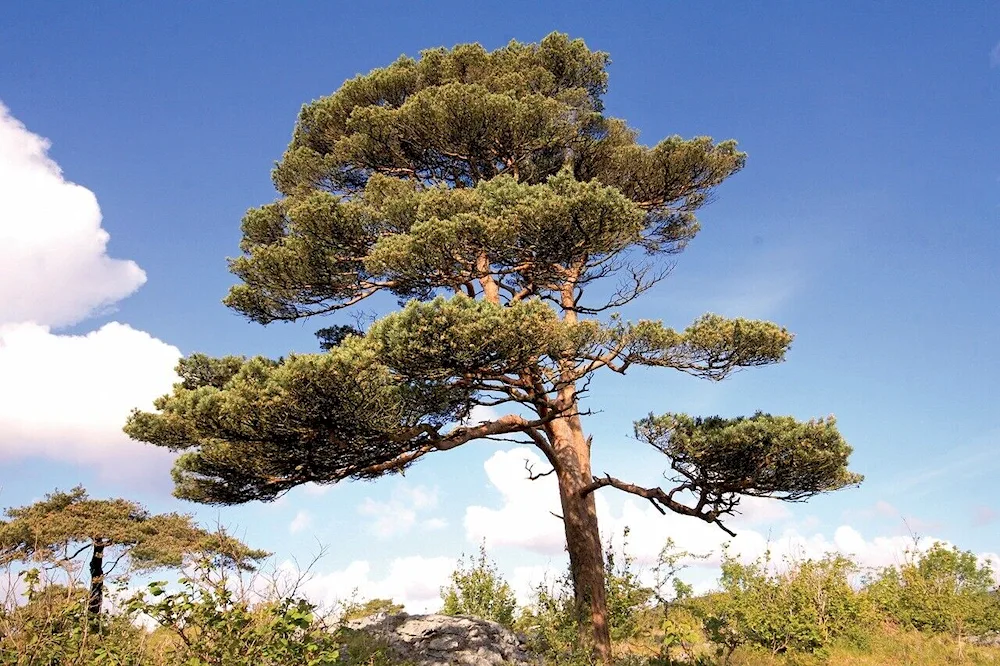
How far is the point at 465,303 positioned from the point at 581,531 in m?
4.99

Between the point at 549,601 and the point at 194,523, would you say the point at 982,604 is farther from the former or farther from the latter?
the point at 194,523

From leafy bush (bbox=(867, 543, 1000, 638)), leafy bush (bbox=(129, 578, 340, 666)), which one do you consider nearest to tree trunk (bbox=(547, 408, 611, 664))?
leafy bush (bbox=(129, 578, 340, 666))

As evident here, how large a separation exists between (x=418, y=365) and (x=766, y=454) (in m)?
5.54

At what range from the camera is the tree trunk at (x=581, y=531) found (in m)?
10.6

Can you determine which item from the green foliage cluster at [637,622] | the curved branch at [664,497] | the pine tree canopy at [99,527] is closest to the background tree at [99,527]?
the pine tree canopy at [99,527]

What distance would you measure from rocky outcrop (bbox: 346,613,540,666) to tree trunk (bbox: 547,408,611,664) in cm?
125

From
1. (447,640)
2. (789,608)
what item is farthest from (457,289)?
(789,608)

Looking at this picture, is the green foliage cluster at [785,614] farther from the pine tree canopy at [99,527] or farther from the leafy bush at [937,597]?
the pine tree canopy at [99,527]

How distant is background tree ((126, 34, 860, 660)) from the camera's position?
862cm

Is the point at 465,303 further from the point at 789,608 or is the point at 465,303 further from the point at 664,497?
the point at 789,608

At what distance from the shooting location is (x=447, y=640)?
11.4 metres

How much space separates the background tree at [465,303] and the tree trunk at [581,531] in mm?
32

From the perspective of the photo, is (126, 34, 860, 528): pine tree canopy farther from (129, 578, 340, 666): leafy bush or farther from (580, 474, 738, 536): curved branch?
(129, 578, 340, 666): leafy bush

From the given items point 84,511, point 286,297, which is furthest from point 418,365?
point 84,511
